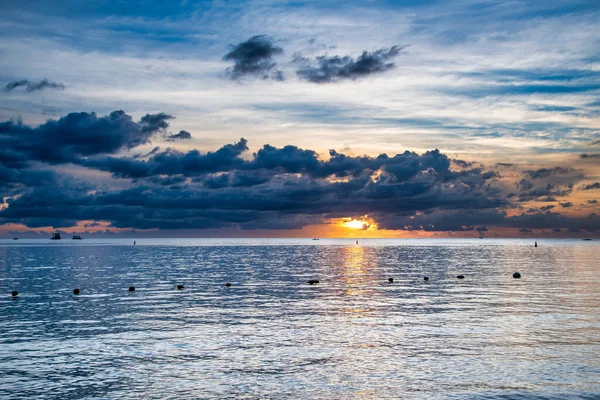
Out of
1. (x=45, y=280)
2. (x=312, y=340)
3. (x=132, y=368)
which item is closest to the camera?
(x=132, y=368)

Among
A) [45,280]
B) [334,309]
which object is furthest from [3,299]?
[334,309]

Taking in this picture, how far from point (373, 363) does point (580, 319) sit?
28.1 meters

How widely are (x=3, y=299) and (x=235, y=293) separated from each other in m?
30.6

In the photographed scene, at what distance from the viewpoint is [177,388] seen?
30.6m

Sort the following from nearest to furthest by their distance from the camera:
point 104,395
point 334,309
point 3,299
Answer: point 104,395 → point 334,309 → point 3,299

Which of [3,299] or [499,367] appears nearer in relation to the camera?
[499,367]

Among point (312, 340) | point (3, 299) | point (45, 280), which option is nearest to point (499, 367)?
point (312, 340)

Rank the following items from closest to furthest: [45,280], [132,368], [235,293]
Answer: [132,368]
[235,293]
[45,280]

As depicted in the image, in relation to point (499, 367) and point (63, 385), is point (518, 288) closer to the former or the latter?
point (499, 367)

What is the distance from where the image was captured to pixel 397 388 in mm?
30625

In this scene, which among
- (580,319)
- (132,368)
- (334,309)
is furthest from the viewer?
(334,309)

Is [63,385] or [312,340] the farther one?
[312,340]

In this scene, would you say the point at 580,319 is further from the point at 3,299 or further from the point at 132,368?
the point at 3,299

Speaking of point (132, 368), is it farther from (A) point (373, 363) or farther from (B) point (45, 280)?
(B) point (45, 280)
